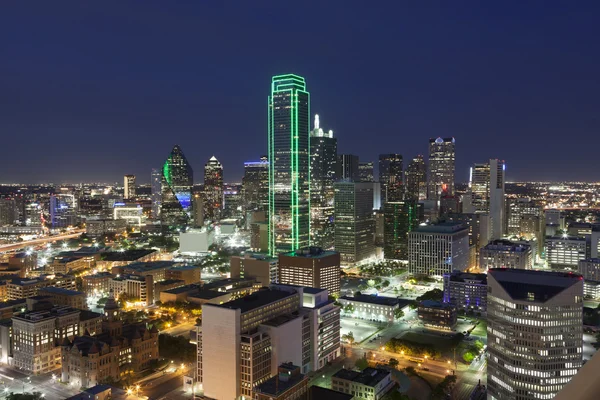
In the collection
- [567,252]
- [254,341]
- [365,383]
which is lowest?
[365,383]

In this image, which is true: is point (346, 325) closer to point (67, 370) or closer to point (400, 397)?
point (400, 397)

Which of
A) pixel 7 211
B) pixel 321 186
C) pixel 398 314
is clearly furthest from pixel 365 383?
pixel 7 211

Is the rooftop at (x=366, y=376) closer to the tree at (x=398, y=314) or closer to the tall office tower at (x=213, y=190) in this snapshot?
the tree at (x=398, y=314)

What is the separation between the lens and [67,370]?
21016 mm

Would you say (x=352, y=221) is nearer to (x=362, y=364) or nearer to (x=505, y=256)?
(x=505, y=256)

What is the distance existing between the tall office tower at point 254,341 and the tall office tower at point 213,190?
6627cm

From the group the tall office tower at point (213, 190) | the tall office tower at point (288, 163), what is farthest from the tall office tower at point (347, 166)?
the tall office tower at point (288, 163)

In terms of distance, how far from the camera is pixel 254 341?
18.4m

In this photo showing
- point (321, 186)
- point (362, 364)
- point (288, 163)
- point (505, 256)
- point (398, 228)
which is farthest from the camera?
point (321, 186)

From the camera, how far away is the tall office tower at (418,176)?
269 ft

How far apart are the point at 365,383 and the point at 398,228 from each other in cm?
3548

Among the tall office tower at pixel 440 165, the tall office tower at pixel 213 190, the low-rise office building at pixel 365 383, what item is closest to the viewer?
the low-rise office building at pixel 365 383

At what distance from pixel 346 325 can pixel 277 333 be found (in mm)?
10223

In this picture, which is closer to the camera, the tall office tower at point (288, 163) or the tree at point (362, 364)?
the tree at point (362, 364)
